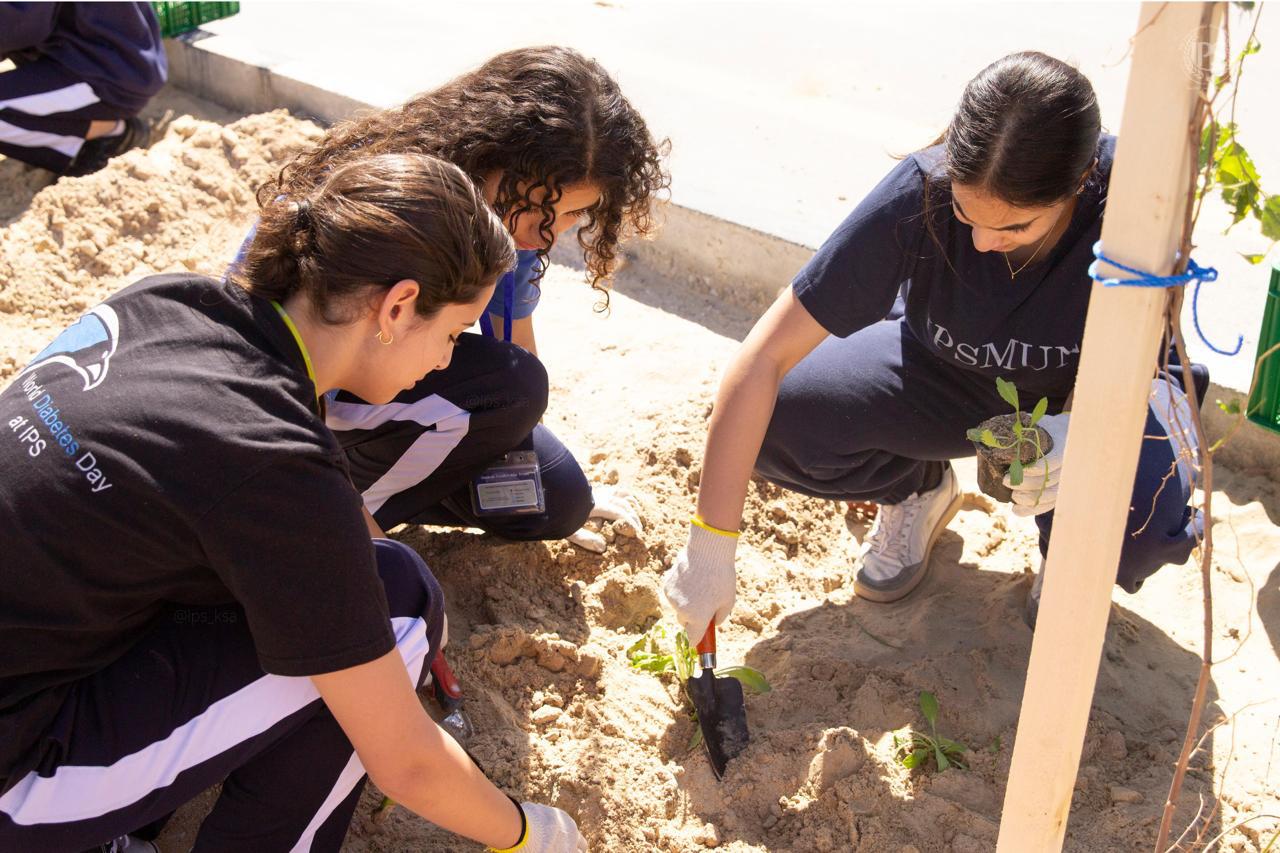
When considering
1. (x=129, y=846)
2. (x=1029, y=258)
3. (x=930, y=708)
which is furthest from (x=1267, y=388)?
(x=129, y=846)

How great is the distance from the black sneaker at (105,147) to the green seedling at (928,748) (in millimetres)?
3194

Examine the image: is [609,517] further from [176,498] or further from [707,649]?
[176,498]

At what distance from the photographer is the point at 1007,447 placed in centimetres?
195

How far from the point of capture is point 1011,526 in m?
2.62

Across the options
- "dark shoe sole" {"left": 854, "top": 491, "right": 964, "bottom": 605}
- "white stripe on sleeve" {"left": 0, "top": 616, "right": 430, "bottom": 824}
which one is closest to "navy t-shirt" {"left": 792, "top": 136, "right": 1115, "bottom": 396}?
"dark shoe sole" {"left": 854, "top": 491, "right": 964, "bottom": 605}

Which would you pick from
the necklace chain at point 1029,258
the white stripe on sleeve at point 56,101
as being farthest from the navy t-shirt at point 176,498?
the white stripe on sleeve at point 56,101

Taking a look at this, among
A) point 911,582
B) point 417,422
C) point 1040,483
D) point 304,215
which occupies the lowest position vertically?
point 911,582

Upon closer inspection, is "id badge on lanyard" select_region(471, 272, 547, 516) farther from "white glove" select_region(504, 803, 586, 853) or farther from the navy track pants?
"white glove" select_region(504, 803, 586, 853)

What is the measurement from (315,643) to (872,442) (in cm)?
131

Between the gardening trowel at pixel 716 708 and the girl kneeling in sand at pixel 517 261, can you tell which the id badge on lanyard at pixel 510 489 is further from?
the gardening trowel at pixel 716 708

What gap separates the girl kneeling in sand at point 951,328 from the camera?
5.67ft

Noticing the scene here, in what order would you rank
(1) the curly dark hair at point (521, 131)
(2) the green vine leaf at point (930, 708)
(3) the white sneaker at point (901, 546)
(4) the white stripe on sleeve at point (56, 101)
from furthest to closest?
(4) the white stripe on sleeve at point (56, 101) → (3) the white sneaker at point (901, 546) → (2) the green vine leaf at point (930, 708) → (1) the curly dark hair at point (521, 131)

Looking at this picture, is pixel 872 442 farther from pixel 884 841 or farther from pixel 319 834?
pixel 319 834

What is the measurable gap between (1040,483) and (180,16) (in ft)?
12.4
